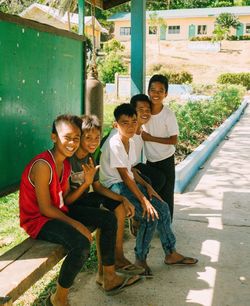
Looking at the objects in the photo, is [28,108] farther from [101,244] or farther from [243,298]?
[243,298]

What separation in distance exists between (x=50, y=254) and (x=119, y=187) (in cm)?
100

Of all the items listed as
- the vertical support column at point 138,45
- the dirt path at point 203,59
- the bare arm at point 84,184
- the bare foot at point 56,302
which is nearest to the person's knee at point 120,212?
the bare arm at point 84,184

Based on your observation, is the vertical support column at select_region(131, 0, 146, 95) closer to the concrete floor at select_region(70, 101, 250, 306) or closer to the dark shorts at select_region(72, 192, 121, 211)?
the concrete floor at select_region(70, 101, 250, 306)

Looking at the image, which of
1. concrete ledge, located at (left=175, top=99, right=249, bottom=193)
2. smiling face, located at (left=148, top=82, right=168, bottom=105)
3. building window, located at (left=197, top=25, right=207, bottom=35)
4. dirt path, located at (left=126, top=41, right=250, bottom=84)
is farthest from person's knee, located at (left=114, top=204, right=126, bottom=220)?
building window, located at (left=197, top=25, right=207, bottom=35)

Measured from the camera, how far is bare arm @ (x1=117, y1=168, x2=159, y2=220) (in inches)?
131

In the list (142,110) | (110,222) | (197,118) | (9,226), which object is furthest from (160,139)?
(197,118)

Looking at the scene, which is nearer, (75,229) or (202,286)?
(75,229)

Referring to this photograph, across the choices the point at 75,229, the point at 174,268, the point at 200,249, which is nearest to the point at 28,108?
the point at 75,229

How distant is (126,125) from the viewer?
3383 mm

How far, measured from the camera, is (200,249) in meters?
4.05

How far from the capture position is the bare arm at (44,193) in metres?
2.67

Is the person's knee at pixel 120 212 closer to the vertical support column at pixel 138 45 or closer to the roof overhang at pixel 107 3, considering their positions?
the vertical support column at pixel 138 45

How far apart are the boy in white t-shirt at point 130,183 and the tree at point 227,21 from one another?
45300 mm

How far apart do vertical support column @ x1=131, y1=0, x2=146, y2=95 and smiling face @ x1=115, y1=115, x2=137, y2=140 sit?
140cm
